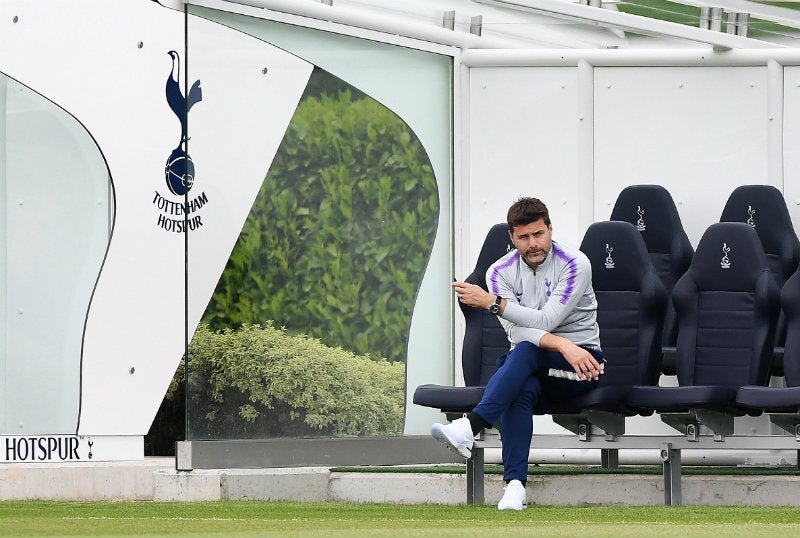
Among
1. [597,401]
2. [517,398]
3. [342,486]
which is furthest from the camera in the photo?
[342,486]

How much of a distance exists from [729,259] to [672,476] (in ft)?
3.25

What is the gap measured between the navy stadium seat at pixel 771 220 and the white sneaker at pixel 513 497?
1948 mm

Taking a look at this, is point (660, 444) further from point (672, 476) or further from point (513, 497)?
point (513, 497)

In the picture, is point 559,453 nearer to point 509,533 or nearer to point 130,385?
point 130,385

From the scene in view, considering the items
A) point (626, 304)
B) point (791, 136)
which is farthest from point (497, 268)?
point (791, 136)

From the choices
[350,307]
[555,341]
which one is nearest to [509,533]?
[555,341]

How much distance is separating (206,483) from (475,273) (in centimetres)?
160

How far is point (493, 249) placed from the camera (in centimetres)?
834

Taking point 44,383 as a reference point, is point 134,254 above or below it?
above

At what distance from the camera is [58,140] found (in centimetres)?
963

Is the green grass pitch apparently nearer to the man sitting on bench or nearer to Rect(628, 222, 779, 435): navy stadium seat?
the man sitting on bench

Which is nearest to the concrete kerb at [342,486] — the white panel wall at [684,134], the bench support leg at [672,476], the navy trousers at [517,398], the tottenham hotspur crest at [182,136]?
the bench support leg at [672,476]

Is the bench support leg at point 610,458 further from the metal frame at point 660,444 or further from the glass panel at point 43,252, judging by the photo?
the glass panel at point 43,252

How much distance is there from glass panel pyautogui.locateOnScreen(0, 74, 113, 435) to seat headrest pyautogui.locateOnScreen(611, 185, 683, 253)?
→ 9.53 feet
